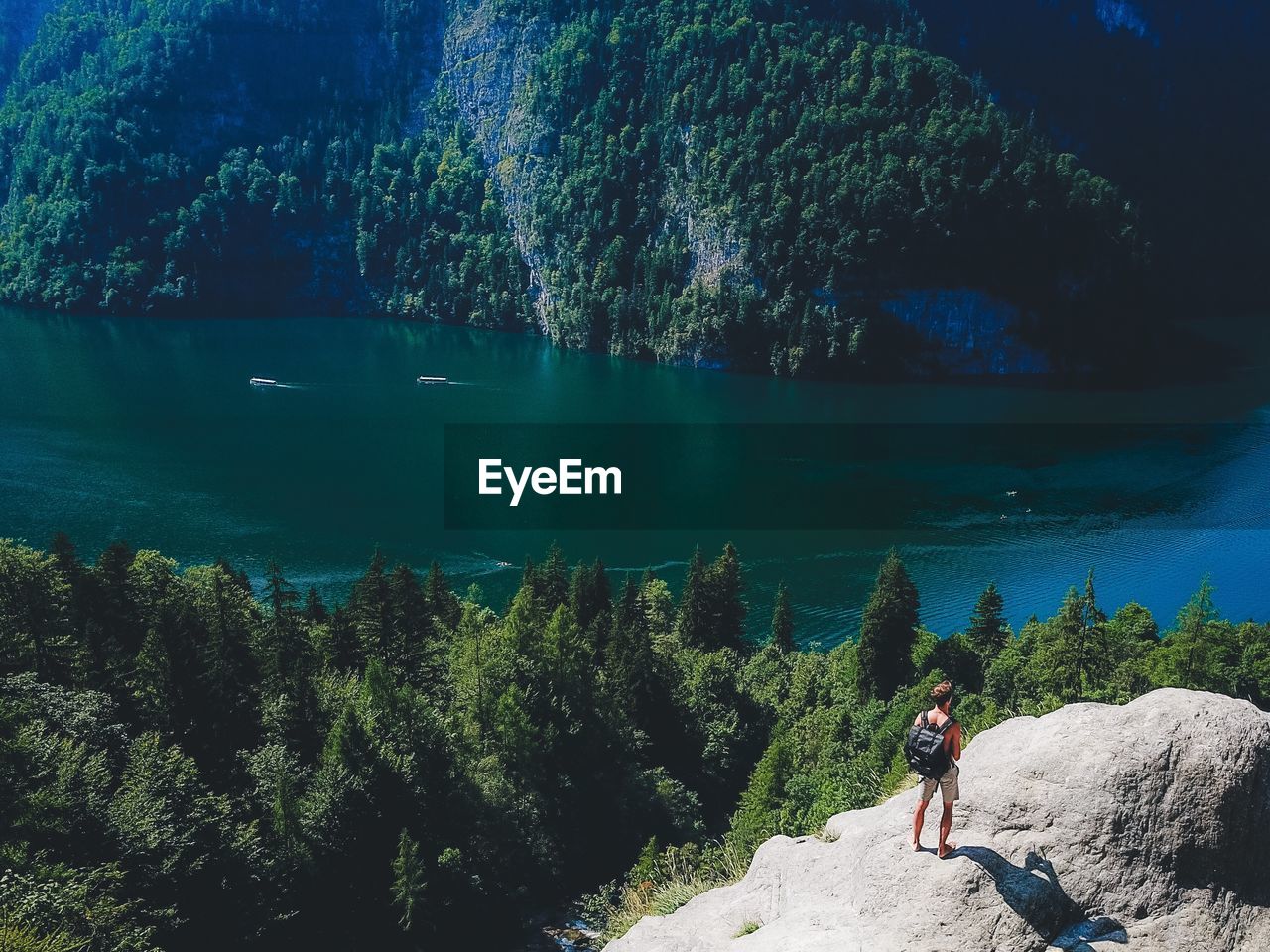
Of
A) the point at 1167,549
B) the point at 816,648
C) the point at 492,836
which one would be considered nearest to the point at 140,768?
the point at 492,836

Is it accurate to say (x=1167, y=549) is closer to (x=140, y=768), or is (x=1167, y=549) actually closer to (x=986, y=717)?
(x=986, y=717)

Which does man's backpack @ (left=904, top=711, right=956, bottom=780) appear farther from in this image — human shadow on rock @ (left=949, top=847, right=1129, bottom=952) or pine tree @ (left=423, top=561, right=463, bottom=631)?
pine tree @ (left=423, top=561, right=463, bottom=631)

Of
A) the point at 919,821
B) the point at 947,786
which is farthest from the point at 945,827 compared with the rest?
the point at 947,786

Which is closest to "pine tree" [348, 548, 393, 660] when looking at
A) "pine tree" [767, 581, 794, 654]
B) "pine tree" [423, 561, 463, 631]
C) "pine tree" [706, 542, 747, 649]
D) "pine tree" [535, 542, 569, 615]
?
"pine tree" [423, 561, 463, 631]

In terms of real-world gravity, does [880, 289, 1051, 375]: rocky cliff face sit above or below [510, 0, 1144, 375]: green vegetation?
below

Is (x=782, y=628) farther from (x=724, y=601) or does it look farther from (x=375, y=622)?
(x=375, y=622)
